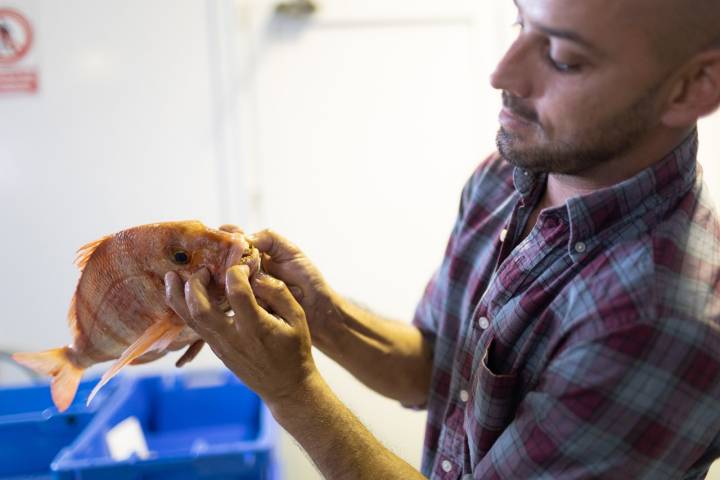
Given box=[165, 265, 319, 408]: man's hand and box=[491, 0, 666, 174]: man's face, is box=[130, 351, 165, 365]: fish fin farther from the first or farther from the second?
box=[491, 0, 666, 174]: man's face

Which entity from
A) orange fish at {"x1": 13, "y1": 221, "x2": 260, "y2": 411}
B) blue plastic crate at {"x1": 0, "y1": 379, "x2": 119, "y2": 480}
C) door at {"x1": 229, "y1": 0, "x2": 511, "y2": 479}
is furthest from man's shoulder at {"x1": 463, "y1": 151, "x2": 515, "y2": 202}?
door at {"x1": 229, "y1": 0, "x2": 511, "y2": 479}

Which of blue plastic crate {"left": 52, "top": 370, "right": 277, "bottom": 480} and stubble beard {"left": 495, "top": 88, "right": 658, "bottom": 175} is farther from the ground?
stubble beard {"left": 495, "top": 88, "right": 658, "bottom": 175}

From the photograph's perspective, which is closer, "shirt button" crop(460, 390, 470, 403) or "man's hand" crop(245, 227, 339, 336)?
"shirt button" crop(460, 390, 470, 403)

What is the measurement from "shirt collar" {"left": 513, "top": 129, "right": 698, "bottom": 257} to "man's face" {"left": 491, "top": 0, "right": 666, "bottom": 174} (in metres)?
0.05

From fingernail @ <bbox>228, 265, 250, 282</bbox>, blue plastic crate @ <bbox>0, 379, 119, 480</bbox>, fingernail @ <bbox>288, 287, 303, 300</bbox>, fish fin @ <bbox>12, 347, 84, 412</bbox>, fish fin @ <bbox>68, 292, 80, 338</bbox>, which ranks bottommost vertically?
blue plastic crate @ <bbox>0, 379, 119, 480</bbox>

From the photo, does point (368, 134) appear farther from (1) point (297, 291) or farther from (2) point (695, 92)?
(2) point (695, 92)

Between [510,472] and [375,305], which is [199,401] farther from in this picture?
[510,472]

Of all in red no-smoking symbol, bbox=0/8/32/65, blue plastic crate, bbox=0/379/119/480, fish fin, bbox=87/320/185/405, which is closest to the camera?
fish fin, bbox=87/320/185/405

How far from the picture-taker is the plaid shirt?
846mm

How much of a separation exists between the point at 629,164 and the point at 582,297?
23 centimetres

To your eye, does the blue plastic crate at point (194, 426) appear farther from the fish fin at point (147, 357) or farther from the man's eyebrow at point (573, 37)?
the man's eyebrow at point (573, 37)

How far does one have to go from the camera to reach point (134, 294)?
3.78ft

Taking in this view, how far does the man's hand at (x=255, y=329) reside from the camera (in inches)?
38.2

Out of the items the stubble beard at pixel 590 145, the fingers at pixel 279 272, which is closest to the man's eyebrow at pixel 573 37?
the stubble beard at pixel 590 145
